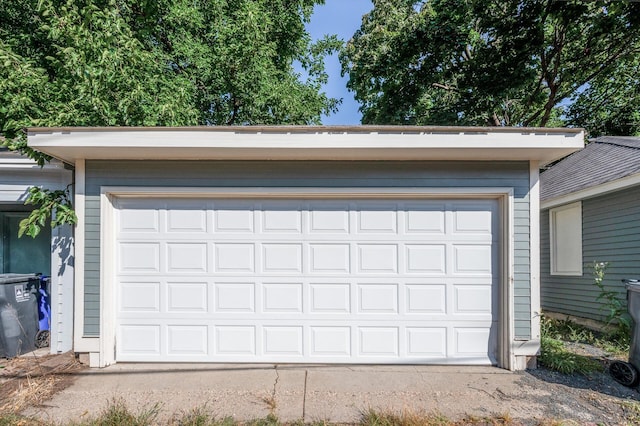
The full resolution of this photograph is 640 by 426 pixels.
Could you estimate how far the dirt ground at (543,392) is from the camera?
3320 mm

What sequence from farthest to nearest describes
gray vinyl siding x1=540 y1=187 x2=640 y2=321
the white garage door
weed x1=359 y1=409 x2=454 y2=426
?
gray vinyl siding x1=540 y1=187 x2=640 y2=321
the white garage door
weed x1=359 y1=409 x2=454 y2=426

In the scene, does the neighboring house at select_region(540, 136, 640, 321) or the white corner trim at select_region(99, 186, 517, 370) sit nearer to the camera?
the white corner trim at select_region(99, 186, 517, 370)

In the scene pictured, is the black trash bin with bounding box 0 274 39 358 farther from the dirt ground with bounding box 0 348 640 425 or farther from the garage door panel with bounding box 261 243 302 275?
the garage door panel with bounding box 261 243 302 275

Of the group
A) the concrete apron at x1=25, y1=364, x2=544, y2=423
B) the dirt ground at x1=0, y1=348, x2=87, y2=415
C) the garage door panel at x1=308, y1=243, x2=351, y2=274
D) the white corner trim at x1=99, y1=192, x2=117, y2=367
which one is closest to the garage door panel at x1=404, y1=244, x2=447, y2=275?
the garage door panel at x1=308, y1=243, x2=351, y2=274

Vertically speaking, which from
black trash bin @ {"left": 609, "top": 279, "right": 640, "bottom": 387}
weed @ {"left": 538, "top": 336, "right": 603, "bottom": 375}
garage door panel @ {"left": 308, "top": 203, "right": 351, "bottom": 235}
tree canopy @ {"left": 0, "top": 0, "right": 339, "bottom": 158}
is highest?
tree canopy @ {"left": 0, "top": 0, "right": 339, "bottom": 158}

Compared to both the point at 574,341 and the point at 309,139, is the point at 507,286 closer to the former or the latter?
the point at 574,341

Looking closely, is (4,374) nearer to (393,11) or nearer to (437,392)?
(437,392)

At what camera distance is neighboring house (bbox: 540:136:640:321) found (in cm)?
598

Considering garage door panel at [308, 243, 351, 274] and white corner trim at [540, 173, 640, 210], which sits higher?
white corner trim at [540, 173, 640, 210]

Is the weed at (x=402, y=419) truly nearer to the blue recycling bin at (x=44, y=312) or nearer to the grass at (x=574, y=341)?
the grass at (x=574, y=341)

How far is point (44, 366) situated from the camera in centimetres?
432

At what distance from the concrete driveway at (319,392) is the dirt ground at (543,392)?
2cm

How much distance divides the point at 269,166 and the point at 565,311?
660cm

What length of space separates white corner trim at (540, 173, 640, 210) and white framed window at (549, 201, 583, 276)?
0.21 metres
